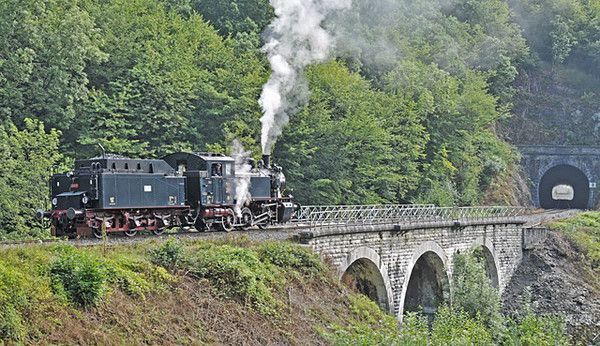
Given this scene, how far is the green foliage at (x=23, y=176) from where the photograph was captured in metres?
29.5

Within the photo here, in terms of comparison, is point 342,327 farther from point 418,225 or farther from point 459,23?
point 459,23

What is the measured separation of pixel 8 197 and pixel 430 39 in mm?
44433

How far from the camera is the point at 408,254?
104ft

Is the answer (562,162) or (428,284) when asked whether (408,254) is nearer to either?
(428,284)

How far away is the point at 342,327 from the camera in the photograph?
70.3 ft

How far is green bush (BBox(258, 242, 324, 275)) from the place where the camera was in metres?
22.7

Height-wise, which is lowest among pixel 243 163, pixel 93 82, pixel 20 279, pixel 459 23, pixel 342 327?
pixel 342 327

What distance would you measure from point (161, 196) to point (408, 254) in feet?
37.2

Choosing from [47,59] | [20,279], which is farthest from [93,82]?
[20,279]

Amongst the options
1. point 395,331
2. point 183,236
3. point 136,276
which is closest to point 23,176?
point 183,236

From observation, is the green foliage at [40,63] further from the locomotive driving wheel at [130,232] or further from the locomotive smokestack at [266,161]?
the locomotive driving wheel at [130,232]

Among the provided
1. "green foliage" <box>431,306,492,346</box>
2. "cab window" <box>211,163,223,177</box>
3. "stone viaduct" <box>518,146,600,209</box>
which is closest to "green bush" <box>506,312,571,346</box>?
"green foliage" <box>431,306,492,346</box>

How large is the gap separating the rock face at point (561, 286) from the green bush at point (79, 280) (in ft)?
88.9

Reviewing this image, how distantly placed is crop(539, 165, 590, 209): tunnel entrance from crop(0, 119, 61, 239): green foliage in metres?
54.9
